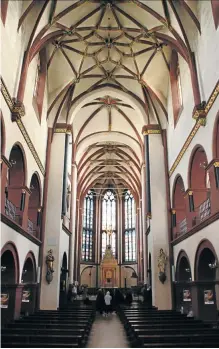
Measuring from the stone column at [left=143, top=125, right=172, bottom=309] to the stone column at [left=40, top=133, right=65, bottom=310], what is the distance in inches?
222

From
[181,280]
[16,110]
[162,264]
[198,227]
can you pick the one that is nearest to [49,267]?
[162,264]

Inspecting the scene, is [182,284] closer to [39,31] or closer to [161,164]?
[161,164]

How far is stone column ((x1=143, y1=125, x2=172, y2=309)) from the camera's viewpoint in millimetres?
18625

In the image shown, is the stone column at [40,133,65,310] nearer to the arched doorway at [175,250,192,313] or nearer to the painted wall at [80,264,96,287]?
the arched doorway at [175,250,192,313]

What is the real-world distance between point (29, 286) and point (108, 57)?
45.5 feet

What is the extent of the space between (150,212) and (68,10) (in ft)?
40.7

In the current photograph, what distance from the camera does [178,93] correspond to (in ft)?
61.7

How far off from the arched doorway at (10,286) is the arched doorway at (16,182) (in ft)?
5.60

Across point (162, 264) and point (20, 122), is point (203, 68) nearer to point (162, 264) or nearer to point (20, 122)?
point (20, 122)

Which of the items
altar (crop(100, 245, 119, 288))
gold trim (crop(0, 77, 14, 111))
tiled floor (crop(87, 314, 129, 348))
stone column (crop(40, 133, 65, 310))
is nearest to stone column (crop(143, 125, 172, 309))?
tiled floor (crop(87, 314, 129, 348))

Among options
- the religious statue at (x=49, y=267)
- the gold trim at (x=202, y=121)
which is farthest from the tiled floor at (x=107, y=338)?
the gold trim at (x=202, y=121)

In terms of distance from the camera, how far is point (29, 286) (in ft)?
54.7

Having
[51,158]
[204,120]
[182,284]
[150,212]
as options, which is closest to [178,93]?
[204,120]

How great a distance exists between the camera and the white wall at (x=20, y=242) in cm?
1184
